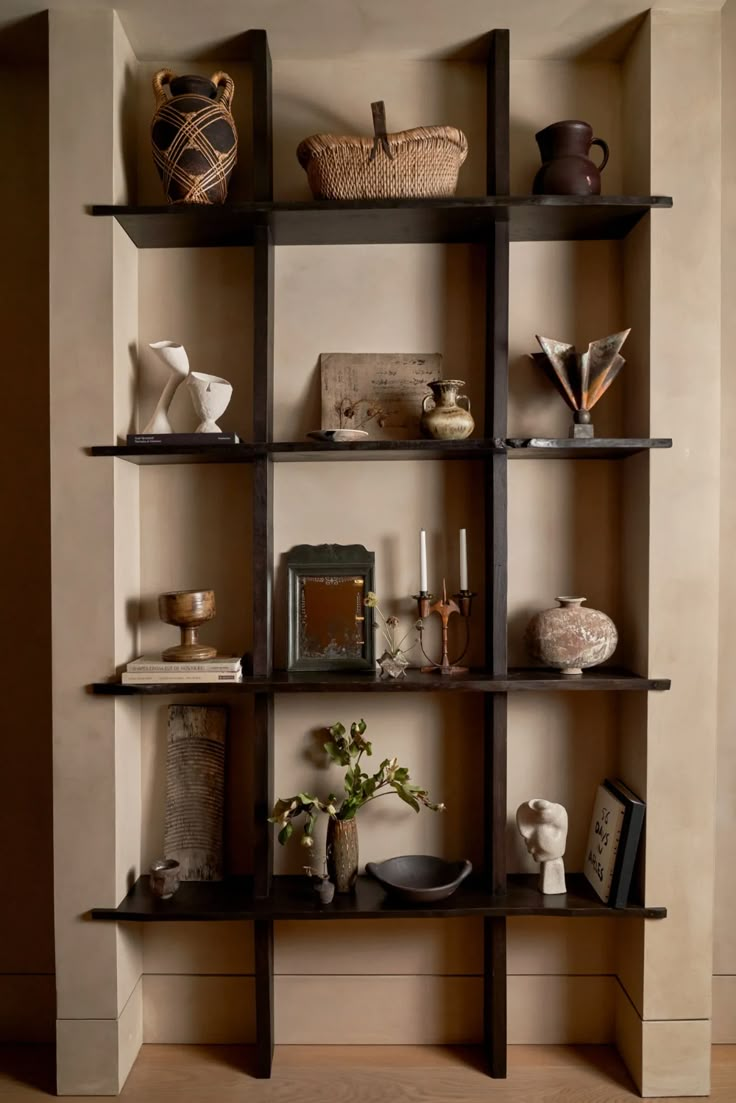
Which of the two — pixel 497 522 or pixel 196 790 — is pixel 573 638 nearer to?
pixel 497 522

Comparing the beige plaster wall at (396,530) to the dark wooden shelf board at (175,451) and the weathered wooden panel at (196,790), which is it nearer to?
the weathered wooden panel at (196,790)

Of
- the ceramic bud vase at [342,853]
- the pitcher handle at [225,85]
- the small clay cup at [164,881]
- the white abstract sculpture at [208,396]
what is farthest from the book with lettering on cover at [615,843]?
the pitcher handle at [225,85]

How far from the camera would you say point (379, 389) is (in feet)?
7.92

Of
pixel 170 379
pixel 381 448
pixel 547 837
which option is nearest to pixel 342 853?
pixel 547 837

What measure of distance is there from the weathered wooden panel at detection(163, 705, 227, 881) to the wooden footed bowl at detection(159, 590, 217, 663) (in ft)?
0.85

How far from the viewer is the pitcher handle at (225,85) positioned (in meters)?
2.21

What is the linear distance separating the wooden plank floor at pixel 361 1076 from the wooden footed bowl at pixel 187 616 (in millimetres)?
1189

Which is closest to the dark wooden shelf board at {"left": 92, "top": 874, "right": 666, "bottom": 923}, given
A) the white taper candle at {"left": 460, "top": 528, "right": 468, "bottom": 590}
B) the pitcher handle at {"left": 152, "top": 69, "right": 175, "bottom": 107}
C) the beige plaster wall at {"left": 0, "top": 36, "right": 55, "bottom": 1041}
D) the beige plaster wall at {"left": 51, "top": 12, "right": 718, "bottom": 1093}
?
the beige plaster wall at {"left": 51, "top": 12, "right": 718, "bottom": 1093}

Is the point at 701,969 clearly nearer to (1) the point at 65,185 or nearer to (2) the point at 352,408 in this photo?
(2) the point at 352,408

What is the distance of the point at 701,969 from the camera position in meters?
2.21

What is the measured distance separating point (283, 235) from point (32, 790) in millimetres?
1835

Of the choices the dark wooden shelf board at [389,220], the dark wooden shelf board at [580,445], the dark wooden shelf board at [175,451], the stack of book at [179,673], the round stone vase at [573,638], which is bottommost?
the stack of book at [179,673]

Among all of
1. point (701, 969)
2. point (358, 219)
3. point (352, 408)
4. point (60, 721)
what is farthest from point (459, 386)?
point (701, 969)

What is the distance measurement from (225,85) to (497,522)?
4.71ft
